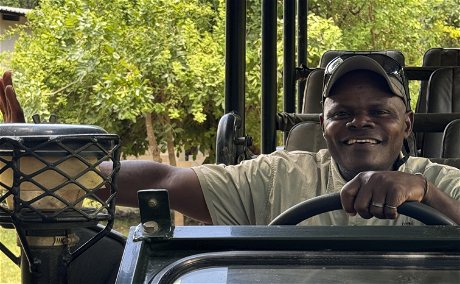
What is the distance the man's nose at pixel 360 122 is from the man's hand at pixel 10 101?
3.02 feet

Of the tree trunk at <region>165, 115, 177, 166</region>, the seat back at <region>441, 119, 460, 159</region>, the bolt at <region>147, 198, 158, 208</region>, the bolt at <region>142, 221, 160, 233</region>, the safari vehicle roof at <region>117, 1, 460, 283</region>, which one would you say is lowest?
the tree trunk at <region>165, 115, 177, 166</region>

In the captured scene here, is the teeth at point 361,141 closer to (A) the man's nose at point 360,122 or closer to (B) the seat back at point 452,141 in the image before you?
(A) the man's nose at point 360,122

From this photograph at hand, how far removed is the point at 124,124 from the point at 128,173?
8858 millimetres

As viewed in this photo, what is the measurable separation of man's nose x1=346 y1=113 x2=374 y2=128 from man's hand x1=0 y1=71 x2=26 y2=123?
0.92 meters

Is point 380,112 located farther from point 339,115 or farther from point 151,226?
point 151,226

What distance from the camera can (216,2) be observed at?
10.4 m

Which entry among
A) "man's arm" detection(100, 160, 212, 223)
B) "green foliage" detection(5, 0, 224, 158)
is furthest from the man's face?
"green foliage" detection(5, 0, 224, 158)

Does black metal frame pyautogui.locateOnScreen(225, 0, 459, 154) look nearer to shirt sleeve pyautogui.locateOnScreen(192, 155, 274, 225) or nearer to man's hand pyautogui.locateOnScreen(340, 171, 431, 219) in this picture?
shirt sleeve pyautogui.locateOnScreen(192, 155, 274, 225)

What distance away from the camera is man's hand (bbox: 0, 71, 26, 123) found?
1.12 meters

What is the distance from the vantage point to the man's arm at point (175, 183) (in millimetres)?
1897

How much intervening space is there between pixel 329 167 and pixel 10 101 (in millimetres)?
973

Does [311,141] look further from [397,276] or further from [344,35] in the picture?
[344,35]

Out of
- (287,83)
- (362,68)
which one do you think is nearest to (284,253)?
(362,68)

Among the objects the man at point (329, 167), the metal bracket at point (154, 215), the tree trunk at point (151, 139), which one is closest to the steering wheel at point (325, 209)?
the metal bracket at point (154, 215)
